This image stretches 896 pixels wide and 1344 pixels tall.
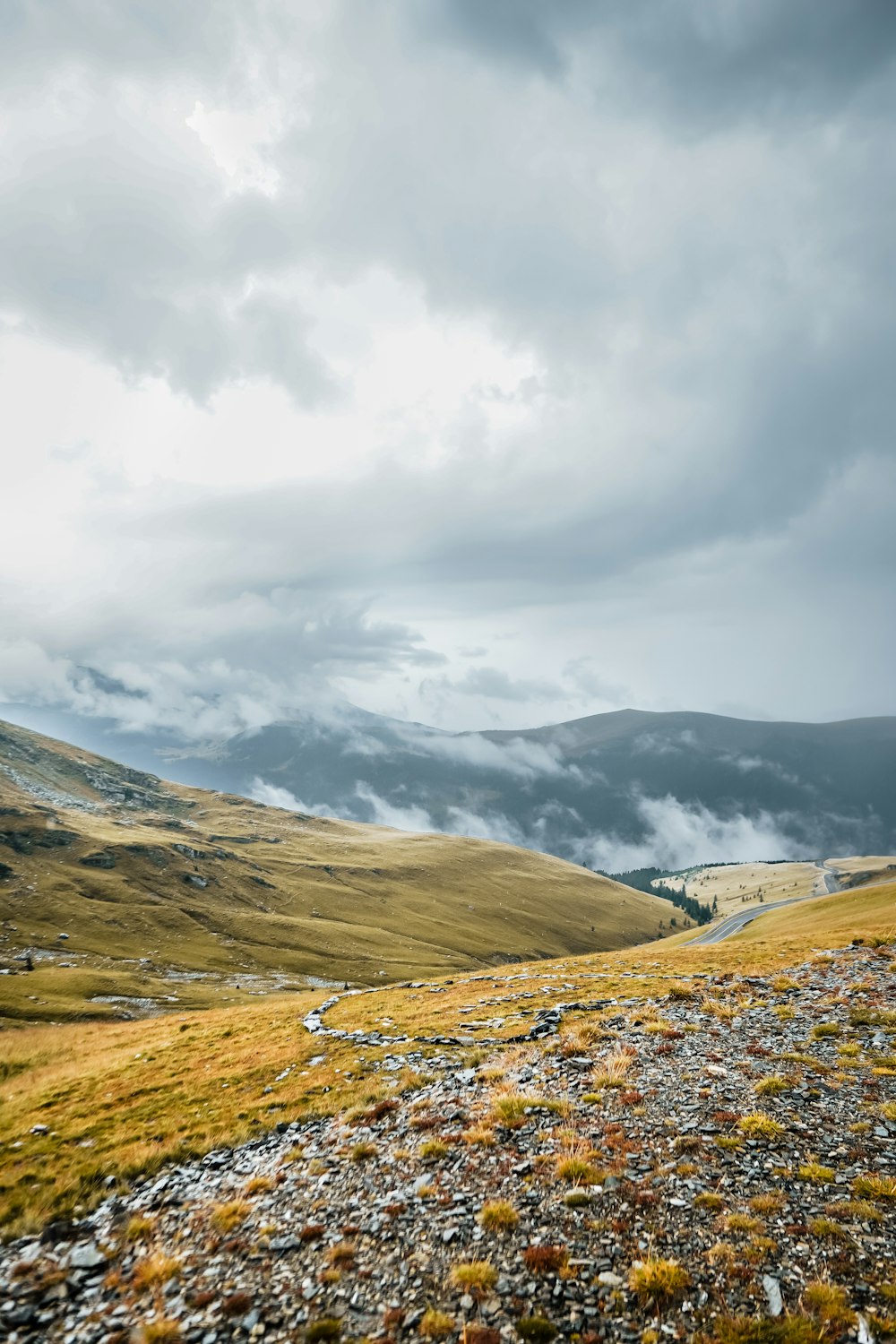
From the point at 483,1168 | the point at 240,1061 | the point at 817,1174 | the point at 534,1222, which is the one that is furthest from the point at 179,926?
the point at 817,1174

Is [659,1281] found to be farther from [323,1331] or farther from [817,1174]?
[323,1331]

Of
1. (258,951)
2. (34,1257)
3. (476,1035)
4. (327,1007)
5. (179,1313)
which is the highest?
(179,1313)

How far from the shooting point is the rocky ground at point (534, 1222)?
9.95 meters

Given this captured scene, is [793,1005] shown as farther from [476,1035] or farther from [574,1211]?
[574,1211]

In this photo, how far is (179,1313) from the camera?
1075 centimetres

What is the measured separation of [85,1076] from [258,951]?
102685 mm

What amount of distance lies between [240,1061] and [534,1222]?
1991 centimetres

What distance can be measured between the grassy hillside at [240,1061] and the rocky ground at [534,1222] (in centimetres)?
216

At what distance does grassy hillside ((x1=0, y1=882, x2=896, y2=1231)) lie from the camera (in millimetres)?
18484

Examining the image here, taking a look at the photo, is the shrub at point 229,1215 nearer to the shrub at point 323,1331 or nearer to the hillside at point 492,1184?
the hillside at point 492,1184

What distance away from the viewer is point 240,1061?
2716 centimetres

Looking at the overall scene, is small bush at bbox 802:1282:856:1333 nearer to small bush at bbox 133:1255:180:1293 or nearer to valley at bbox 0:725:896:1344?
valley at bbox 0:725:896:1344

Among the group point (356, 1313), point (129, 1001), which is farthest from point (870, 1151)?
point (129, 1001)

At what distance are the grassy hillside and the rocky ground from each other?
2.16 metres
